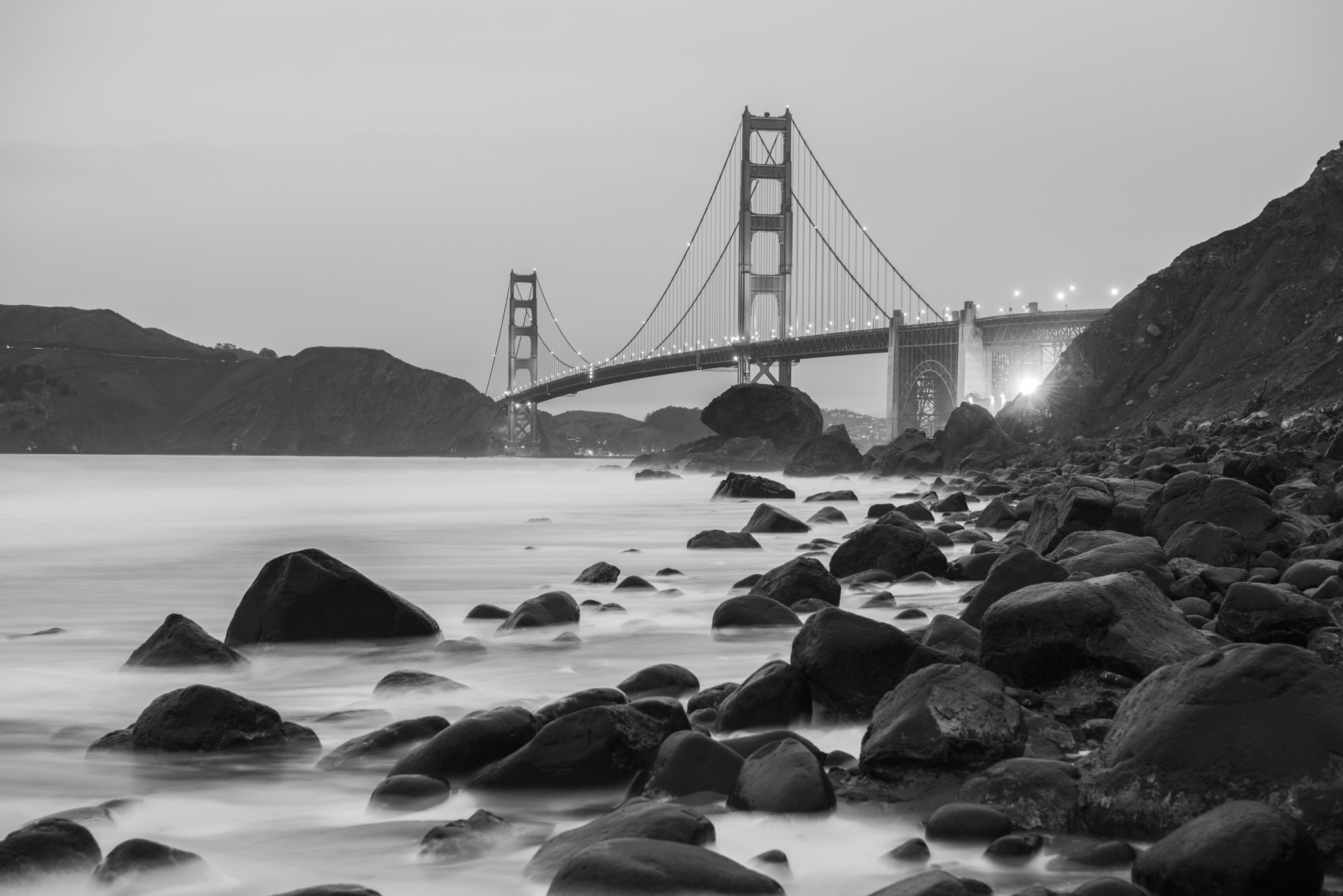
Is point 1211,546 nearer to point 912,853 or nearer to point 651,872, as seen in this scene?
point 912,853

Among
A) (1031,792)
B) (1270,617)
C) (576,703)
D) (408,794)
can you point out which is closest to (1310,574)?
(1270,617)

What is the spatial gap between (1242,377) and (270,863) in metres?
27.5

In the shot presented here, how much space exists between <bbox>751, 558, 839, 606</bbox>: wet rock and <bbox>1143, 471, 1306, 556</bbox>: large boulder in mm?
1905

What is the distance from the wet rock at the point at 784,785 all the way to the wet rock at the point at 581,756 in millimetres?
327

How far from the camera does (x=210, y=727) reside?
11.1ft

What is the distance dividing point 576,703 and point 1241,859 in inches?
70.4

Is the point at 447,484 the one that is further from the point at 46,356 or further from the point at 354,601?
the point at 46,356

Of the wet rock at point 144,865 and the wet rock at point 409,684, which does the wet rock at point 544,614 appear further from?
the wet rock at point 144,865

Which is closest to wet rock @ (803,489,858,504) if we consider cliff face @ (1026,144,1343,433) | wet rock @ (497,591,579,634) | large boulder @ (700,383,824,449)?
cliff face @ (1026,144,1343,433)

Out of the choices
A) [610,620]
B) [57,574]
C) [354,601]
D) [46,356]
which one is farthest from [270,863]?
[46,356]

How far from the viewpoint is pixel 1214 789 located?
2.45m

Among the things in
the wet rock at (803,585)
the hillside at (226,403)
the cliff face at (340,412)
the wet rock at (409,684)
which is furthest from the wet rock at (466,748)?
the cliff face at (340,412)

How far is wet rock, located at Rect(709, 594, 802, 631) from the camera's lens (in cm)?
536

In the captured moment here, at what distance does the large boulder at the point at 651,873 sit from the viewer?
2.16 meters
